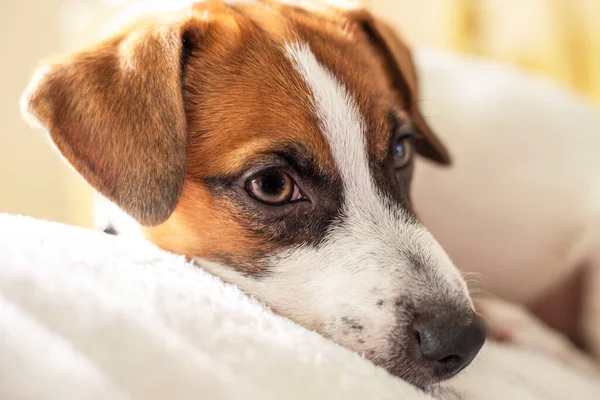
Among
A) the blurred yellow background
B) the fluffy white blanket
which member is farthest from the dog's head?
the blurred yellow background

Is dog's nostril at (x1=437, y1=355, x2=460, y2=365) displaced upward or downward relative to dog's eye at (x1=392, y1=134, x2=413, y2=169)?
downward

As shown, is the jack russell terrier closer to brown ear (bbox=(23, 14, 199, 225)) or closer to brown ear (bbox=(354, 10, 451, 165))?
brown ear (bbox=(23, 14, 199, 225))

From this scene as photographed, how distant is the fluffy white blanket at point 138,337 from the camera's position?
850 mm

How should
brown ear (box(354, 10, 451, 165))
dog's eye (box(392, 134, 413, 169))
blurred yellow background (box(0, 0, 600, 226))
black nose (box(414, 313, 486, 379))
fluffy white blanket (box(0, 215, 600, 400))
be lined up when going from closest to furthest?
fluffy white blanket (box(0, 215, 600, 400)) → black nose (box(414, 313, 486, 379)) → dog's eye (box(392, 134, 413, 169)) → brown ear (box(354, 10, 451, 165)) → blurred yellow background (box(0, 0, 600, 226))

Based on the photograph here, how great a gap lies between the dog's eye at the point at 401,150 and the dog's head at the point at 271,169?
8cm

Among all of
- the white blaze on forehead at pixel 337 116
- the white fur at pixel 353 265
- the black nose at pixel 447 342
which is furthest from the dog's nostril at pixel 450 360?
the white blaze on forehead at pixel 337 116

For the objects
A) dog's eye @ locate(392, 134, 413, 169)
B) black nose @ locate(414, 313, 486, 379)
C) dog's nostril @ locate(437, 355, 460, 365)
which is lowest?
dog's nostril @ locate(437, 355, 460, 365)

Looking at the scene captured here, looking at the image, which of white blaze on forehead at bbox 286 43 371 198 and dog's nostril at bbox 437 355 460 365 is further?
white blaze on forehead at bbox 286 43 371 198

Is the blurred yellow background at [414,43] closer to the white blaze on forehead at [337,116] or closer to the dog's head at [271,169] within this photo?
the dog's head at [271,169]

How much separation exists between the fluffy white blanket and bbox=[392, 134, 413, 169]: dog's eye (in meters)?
0.68

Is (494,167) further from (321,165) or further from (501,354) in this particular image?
(321,165)

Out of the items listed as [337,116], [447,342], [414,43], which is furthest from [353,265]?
[414,43]

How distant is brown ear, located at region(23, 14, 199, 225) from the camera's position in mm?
1348

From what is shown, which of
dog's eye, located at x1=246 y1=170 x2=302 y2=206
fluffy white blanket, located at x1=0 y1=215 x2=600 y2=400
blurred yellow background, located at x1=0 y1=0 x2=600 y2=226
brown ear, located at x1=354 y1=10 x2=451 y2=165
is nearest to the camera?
fluffy white blanket, located at x1=0 y1=215 x2=600 y2=400
